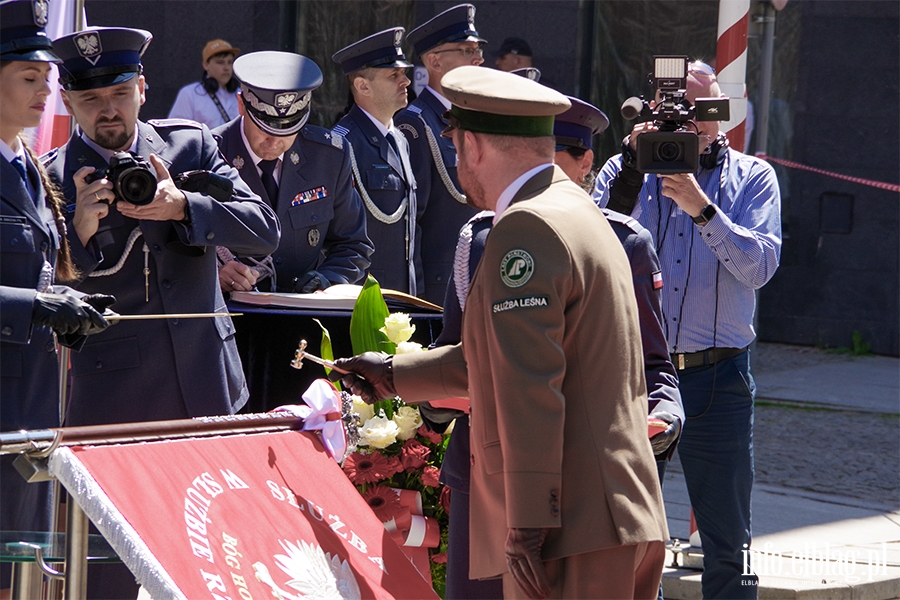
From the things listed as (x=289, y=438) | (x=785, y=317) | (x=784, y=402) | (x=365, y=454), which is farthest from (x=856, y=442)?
(x=289, y=438)

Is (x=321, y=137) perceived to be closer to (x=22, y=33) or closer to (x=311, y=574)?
(x=22, y=33)

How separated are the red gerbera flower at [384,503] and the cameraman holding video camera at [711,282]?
1.16m

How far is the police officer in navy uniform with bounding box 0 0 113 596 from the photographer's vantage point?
326cm

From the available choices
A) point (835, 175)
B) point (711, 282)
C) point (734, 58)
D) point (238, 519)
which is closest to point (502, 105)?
point (238, 519)

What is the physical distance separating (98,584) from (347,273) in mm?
1725

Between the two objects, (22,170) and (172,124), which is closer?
(22,170)

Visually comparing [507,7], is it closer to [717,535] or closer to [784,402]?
[784,402]

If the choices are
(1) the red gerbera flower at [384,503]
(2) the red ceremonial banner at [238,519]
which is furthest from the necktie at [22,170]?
(1) the red gerbera flower at [384,503]

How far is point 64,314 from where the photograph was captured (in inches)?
124

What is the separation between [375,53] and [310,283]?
1448 mm

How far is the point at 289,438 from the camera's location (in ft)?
10.7

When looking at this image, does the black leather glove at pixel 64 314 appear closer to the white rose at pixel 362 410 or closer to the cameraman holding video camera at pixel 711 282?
the white rose at pixel 362 410

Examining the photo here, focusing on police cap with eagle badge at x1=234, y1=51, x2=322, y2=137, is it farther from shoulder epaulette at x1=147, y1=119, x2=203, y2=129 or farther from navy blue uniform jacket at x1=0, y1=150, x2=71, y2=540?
navy blue uniform jacket at x1=0, y1=150, x2=71, y2=540

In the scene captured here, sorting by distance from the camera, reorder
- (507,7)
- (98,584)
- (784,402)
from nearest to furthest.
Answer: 1. (98,584)
2. (784,402)
3. (507,7)
